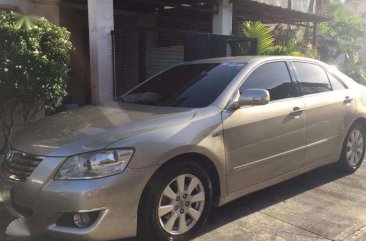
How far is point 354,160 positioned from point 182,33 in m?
3.69

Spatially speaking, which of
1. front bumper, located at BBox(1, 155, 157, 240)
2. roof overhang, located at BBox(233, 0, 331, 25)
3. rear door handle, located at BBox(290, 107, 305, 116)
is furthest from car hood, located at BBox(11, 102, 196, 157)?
roof overhang, located at BBox(233, 0, 331, 25)

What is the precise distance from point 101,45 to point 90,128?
3.98 meters

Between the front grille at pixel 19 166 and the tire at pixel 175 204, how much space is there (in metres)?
0.92

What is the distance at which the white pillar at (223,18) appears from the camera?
10219mm

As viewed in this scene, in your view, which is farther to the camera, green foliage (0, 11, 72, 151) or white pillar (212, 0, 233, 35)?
white pillar (212, 0, 233, 35)

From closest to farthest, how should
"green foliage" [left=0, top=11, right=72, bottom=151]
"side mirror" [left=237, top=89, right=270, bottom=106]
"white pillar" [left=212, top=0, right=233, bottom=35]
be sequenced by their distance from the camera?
"side mirror" [left=237, top=89, right=270, bottom=106] → "green foliage" [left=0, top=11, right=72, bottom=151] → "white pillar" [left=212, top=0, right=233, bottom=35]

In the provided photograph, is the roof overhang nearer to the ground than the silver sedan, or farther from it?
farther from it

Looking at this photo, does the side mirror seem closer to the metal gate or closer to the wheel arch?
the wheel arch

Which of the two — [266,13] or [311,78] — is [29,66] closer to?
[311,78]

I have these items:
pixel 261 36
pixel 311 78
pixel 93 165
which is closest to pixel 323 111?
pixel 311 78

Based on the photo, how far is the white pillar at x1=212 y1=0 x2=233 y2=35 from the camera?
10219 mm

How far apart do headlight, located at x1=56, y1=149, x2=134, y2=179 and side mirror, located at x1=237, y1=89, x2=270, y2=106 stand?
4.42 feet

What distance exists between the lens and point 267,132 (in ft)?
14.6

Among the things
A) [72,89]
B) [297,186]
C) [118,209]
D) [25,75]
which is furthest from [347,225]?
[72,89]
